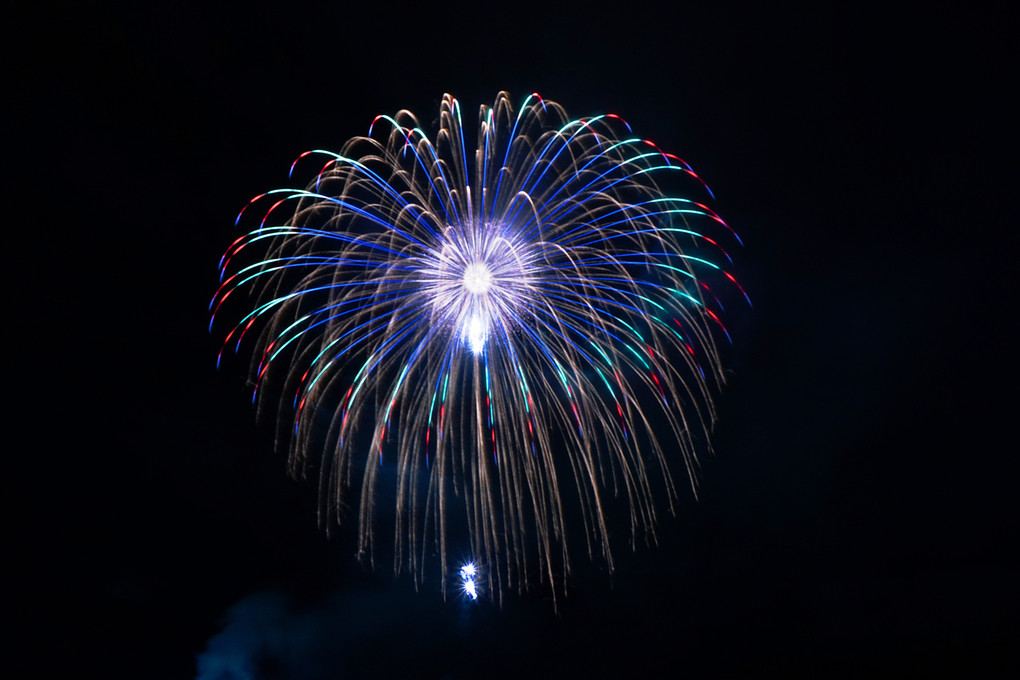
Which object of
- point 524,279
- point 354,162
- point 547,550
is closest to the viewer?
point 547,550

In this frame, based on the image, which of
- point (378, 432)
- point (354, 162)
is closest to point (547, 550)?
point (378, 432)

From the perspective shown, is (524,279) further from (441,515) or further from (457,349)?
(441,515)

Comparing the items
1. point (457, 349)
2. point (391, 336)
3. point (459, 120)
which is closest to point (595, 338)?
point (457, 349)

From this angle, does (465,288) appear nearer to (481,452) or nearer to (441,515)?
(481,452)

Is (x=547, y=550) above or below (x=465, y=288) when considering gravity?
below

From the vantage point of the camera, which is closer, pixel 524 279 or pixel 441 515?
pixel 441 515

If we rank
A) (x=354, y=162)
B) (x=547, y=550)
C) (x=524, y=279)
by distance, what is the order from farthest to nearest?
(x=524, y=279) → (x=354, y=162) → (x=547, y=550)

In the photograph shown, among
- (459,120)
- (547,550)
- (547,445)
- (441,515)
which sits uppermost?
(459,120)
